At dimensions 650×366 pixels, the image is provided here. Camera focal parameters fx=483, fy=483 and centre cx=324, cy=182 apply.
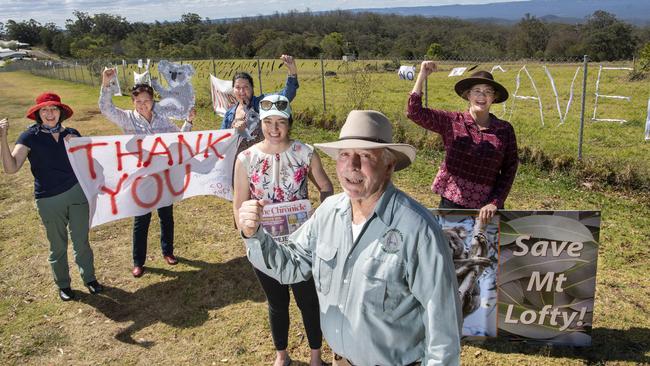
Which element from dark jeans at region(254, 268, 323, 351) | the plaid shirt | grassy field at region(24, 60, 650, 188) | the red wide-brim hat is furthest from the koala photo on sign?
grassy field at region(24, 60, 650, 188)

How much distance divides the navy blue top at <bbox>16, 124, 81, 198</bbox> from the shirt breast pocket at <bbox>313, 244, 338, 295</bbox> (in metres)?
3.54

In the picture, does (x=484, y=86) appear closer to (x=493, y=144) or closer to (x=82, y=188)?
(x=493, y=144)

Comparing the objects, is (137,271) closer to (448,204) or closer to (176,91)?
(176,91)

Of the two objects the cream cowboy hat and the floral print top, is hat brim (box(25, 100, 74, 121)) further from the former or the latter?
the cream cowboy hat

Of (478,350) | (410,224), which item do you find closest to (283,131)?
(410,224)

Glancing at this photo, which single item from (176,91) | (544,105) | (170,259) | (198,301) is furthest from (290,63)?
(544,105)

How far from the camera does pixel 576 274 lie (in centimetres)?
376

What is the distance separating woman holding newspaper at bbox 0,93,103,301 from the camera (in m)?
4.55

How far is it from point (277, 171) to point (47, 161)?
2567 millimetres

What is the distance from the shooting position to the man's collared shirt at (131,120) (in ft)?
16.5

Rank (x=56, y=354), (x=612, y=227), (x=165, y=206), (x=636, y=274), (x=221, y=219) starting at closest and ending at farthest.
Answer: (x=56, y=354) → (x=636, y=274) → (x=165, y=206) → (x=612, y=227) → (x=221, y=219)

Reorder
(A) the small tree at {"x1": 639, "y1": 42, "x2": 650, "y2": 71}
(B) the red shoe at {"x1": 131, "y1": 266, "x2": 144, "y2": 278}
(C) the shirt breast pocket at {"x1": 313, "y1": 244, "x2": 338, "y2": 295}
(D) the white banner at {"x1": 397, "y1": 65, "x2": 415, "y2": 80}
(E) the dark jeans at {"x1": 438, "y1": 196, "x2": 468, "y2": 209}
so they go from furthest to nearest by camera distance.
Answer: (A) the small tree at {"x1": 639, "y1": 42, "x2": 650, "y2": 71} → (D) the white banner at {"x1": 397, "y1": 65, "x2": 415, "y2": 80} → (B) the red shoe at {"x1": 131, "y1": 266, "x2": 144, "y2": 278} → (E) the dark jeans at {"x1": 438, "y1": 196, "x2": 468, "y2": 209} → (C) the shirt breast pocket at {"x1": 313, "y1": 244, "x2": 338, "y2": 295}

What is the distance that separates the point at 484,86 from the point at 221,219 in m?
4.93

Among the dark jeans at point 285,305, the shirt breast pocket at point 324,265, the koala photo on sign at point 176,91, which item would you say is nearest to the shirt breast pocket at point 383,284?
the shirt breast pocket at point 324,265
